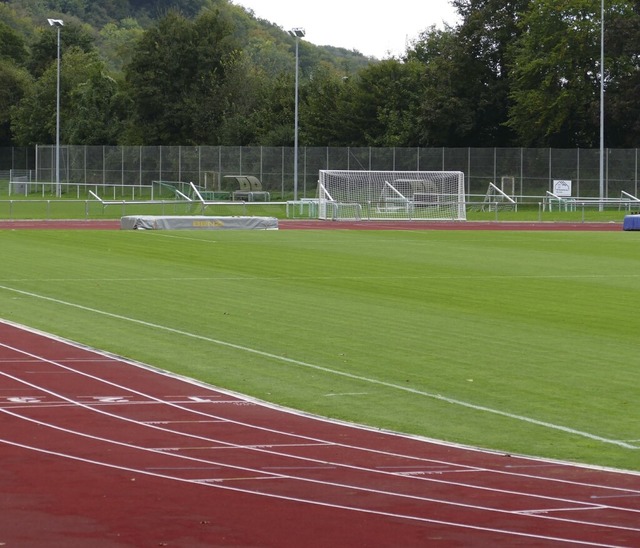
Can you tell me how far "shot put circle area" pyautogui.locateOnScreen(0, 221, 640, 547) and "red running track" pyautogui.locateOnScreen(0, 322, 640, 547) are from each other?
0.01 m

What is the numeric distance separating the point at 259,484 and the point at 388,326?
31.6ft

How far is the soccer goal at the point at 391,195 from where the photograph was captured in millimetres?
55531

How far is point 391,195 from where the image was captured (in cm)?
6097

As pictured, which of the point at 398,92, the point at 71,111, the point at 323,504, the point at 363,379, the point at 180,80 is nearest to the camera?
the point at 323,504

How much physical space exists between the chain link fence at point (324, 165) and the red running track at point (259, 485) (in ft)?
177

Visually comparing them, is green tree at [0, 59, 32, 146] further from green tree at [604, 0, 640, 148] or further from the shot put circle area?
the shot put circle area

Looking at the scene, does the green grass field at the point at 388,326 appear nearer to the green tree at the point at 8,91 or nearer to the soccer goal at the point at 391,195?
the soccer goal at the point at 391,195

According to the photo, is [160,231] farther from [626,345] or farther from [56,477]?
[56,477]

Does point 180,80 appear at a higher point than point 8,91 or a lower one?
lower

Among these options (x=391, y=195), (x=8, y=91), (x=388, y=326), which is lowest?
(x=388, y=326)

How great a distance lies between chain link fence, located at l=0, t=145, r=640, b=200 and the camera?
65500 millimetres

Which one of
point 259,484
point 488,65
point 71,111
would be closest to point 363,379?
point 259,484

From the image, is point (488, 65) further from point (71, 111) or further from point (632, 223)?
point (632, 223)

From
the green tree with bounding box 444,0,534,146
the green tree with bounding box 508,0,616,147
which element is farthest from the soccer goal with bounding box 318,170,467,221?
the green tree with bounding box 444,0,534,146
